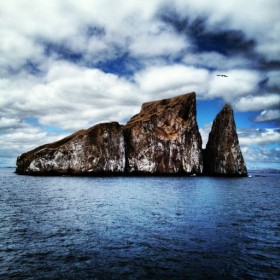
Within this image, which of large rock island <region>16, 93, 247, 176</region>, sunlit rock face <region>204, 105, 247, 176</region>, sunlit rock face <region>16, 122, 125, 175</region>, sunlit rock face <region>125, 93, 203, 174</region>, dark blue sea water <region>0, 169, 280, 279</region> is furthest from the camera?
sunlit rock face <region>204, 105, 247, 176</region>

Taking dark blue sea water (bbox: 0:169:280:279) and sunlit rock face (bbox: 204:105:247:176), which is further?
sunlit rock face (bbox: 204:105:247:176)

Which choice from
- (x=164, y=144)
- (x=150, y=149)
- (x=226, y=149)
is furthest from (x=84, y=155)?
(x=226, y=149)

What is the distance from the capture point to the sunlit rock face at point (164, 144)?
425ft

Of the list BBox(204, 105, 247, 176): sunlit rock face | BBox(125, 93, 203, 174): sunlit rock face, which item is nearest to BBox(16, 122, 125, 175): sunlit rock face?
BBox(125, 93, 203, 174): sunlit rock face

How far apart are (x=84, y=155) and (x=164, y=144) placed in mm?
35910

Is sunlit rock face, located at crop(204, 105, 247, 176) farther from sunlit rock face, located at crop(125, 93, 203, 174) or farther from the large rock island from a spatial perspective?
sunlit rock face, located at crop(125, 93, 203, 174)

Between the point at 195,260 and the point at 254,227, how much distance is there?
11.3 metres

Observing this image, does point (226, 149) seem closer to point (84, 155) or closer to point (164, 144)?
point (164, 144)

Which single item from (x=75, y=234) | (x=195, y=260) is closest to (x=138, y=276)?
(x=195, y=260)

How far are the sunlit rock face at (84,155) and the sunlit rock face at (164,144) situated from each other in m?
11.2

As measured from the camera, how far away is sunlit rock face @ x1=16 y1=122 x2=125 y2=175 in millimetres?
119331

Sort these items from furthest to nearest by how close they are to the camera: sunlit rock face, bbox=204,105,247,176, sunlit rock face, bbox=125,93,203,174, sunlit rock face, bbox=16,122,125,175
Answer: sunlit rock face, bbox=204,105,247,176
sunlit rock face, bbox=125,93,203,174
sunlit rock face, bbox=16,122,125,175

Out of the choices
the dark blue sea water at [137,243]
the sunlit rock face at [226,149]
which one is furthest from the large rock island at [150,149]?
the dark blue sea water at [137,243]

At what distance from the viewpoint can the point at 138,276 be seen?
14.7 metres
